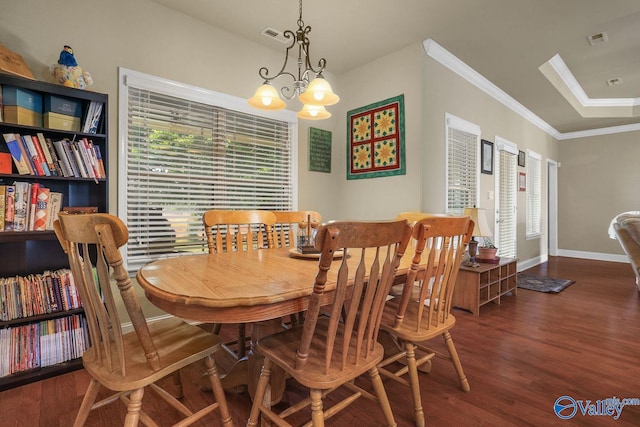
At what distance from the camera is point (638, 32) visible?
10.1ft

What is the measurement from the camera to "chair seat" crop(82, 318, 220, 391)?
3.48 ft

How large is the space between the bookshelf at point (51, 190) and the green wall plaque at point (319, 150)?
6.84ft

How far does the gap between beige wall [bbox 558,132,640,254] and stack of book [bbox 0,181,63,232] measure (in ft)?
27.7

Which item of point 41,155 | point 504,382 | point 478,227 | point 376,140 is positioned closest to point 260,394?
point 504,382

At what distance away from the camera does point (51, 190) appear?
6.68 ft

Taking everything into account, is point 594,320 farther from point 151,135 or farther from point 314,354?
point 151,135

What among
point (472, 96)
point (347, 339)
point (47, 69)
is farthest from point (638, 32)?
point (47, 69)

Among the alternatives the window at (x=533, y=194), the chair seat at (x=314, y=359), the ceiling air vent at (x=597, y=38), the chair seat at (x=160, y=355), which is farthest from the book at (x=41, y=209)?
the window at (x=533, y=194)

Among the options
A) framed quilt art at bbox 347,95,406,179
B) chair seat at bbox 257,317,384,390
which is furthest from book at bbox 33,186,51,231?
framed quilt art at bbox 347,95,406,179

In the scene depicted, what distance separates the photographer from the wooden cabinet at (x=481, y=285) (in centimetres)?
305

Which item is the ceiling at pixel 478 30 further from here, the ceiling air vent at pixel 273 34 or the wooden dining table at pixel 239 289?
the wooden dining table at pixel 239 289

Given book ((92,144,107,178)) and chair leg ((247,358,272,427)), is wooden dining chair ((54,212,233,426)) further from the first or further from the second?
book ((92,144,107,178))

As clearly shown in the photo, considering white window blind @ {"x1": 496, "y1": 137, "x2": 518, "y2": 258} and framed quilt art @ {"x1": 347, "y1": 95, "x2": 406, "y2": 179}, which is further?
white window blind @ {"x1": 496, "y1": 137, "x2": 518, "y2": 258}

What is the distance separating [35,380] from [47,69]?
77.9 inches
